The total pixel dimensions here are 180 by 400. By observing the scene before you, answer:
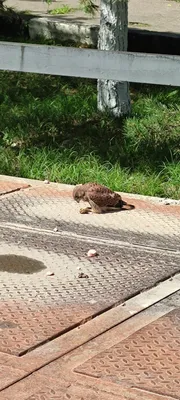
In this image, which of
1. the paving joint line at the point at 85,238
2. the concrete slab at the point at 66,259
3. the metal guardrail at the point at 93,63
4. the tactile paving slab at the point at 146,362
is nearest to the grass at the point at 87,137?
the concrete slab at the point at 66,259

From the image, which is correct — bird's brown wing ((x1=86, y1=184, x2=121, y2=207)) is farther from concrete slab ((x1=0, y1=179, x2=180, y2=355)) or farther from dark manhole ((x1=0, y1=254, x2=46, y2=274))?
dark manhole ((x1=0, y1=254, x2=46, y2=274))

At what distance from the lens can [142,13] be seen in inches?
501

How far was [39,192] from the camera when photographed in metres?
7.26

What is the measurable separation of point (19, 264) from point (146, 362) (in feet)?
4.92

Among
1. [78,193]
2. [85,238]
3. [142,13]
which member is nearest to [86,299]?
[85,238]

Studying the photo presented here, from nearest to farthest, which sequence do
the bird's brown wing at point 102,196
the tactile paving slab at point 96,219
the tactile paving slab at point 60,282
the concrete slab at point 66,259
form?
the tactile paving slab at point 60,282
the concrete slab at point 66,259
the tactile paving slab at point 96,219
the bird's brown wing at point 102,196

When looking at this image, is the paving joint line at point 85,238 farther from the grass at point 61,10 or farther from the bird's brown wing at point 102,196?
the grass at point 61,10

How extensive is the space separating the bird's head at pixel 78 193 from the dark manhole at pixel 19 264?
1067 millimetres

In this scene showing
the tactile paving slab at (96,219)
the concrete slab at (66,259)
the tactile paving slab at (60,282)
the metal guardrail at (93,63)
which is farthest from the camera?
the metal guardrail at (93,63)

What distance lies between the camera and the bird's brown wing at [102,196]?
673cm

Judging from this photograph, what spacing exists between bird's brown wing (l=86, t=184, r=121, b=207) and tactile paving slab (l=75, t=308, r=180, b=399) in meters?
1.91

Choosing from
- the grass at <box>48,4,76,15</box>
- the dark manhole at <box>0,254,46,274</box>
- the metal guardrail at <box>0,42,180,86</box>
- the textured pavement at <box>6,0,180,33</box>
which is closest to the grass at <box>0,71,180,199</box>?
the metal guardrail at <box>0,42,180,86</box>

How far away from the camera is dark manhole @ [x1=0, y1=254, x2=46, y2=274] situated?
570 centimetres

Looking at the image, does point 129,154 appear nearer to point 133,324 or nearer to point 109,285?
point 109,285
